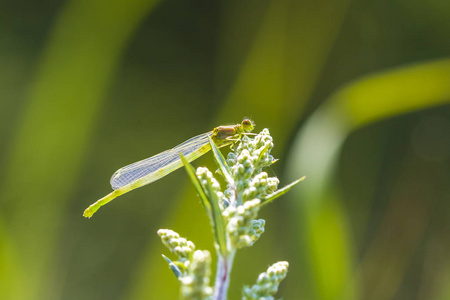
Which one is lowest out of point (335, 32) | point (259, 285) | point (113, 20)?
point (259, 285)

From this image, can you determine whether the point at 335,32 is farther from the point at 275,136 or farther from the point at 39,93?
the point at 39,93

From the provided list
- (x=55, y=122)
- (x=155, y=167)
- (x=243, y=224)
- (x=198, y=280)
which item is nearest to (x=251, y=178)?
(x=243, y=224)

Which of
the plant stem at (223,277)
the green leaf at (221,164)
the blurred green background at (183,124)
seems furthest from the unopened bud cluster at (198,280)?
the blurred green background at (183,124)

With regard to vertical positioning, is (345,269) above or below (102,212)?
below

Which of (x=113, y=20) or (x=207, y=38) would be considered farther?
(x=207, y=38)

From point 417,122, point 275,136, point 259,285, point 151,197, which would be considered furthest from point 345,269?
point 417,122

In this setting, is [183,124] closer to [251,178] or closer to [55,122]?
[55,122]

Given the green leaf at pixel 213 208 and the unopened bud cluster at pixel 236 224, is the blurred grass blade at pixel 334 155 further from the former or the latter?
the green leaf at pixel 213 208
